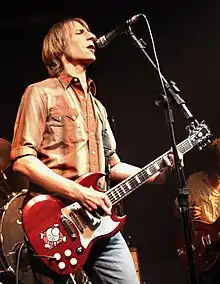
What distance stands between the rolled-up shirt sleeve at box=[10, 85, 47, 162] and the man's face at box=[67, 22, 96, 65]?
1.05 ft

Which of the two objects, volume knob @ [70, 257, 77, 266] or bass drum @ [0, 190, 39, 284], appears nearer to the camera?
volume knob @ [70, 257, 77, 266]

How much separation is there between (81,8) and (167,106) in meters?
2.23

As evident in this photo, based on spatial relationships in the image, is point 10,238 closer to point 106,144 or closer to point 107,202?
point 106,144

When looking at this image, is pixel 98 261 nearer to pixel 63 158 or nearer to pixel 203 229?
pixel 63 158

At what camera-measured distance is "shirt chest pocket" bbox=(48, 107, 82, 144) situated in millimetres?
2145

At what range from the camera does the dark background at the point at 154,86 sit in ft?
13.7

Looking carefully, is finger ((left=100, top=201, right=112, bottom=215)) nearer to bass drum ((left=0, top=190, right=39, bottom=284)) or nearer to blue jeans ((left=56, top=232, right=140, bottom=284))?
blue jeans ((left=56, top=232, right=140, bottom=284))

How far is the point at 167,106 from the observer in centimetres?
214

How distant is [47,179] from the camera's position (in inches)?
77.4

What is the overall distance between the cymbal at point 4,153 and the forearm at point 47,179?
1283 mm

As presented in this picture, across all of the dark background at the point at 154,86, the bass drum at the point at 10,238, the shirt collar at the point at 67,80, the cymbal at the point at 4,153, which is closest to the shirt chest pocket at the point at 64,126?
the shirt collar at the point at 67,80

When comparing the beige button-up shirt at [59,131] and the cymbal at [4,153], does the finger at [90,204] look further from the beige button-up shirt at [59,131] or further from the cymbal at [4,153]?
the cymbal at [4,153]

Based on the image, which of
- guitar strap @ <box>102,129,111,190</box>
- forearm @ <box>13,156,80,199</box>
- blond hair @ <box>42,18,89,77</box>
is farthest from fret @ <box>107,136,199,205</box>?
blond hair @ <box>42,18,89,77</box>

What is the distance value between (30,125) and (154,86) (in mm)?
2292
